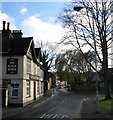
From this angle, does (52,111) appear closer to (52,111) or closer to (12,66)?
(52,111)

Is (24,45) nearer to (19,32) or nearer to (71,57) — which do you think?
(19,32)

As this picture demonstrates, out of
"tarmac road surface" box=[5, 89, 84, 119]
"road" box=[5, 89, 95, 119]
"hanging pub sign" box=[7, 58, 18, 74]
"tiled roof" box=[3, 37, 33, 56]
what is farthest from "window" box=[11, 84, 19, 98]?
"tiled roof" box=[3, 37, 33, 56]

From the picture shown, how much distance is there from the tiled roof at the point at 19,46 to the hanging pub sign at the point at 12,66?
86cm

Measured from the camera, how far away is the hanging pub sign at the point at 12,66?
35438 millimetres

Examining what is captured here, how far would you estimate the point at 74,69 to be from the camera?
81.6m

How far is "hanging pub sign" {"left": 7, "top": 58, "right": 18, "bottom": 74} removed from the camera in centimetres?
3544

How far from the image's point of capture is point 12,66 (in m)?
35.7

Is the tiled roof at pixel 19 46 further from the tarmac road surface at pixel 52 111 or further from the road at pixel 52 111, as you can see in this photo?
the road at pixel 52 111

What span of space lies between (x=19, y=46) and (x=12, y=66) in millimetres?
2769

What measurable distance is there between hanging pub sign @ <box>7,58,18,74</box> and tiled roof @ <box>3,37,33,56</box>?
0.86 metres

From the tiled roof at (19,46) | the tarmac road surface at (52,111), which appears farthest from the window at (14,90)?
the tiled roof at (19,46)

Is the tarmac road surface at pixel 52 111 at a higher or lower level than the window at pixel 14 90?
lower

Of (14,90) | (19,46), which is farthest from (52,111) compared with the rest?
(19,46)

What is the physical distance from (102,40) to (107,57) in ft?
7.86
